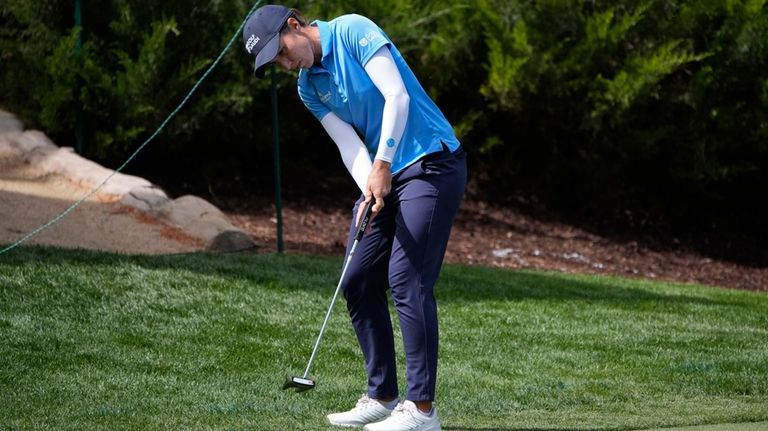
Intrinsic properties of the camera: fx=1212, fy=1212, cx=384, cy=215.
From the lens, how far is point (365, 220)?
459cm

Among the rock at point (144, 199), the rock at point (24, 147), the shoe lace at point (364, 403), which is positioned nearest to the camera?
the shoe lace at point (364, 403)

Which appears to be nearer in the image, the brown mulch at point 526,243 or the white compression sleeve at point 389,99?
the white compression sleeve at point 389,99

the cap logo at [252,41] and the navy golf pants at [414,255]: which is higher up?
the cap logo at [252,41]

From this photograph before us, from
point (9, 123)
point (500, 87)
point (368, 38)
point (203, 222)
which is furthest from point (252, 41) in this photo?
point (500, 87)

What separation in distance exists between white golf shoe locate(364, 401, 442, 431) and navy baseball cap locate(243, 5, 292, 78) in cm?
139

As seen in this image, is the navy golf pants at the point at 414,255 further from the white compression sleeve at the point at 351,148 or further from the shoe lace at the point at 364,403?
the shoe lace at the point at 364,403

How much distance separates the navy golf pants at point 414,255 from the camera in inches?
179

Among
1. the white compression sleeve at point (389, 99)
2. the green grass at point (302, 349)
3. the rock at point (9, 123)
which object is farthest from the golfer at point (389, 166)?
the rock at point (9, 123)

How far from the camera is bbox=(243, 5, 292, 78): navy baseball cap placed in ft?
14.9

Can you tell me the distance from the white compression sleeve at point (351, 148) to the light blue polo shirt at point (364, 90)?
48 mm

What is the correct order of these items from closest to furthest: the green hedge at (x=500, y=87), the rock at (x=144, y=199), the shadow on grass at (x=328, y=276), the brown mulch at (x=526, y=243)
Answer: the shadow on grass at (x=328, y=276) < the rock at (x=144, y=199) < the green hedge at (x=500, y=87) < the brown mulch at (x=526, y=243)

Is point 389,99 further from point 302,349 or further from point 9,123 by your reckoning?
point 9,123

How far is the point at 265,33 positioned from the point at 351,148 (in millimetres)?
565

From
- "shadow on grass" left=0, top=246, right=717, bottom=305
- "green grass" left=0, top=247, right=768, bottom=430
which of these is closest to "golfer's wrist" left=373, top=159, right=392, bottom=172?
"green grass" left=0, top=247, right=768, bottom=430
